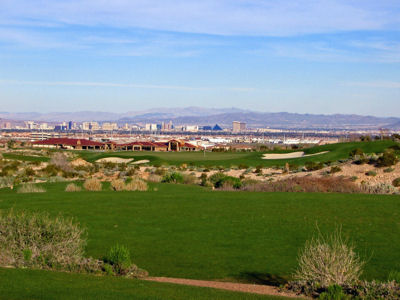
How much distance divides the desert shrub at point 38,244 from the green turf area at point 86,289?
135 centimetres

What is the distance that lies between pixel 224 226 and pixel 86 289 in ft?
23.3

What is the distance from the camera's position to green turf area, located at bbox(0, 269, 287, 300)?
823cm

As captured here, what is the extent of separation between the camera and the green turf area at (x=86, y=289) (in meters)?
8.23

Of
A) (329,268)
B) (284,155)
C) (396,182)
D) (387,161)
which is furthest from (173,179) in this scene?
(284,155)

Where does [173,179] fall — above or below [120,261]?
below

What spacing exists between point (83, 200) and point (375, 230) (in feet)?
33.6

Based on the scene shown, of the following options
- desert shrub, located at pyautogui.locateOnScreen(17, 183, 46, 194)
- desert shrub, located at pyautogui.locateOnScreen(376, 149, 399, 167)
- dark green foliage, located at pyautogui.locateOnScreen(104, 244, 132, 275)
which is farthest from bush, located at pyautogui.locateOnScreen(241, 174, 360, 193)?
dark green foliage, located at pyautogui.locateOnScreen(104, 244, 132, 275)

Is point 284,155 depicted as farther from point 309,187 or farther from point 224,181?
point 309,187

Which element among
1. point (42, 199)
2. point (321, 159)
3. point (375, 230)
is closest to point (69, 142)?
point (321, 159)

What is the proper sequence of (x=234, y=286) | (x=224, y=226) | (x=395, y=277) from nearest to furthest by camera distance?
(x=395, y=277) → (x=234, y=286) → (x=224, y=226)

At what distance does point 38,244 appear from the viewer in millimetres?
11656

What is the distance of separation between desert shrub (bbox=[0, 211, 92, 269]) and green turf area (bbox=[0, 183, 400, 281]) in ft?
4.46

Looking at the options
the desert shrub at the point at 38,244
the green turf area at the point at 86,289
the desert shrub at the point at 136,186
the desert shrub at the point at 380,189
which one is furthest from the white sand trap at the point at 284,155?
the green turf area at the point at 86,289

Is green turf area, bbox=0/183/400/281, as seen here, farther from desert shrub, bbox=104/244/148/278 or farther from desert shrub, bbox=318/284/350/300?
desert shrub, bbox=318/284/350/300
